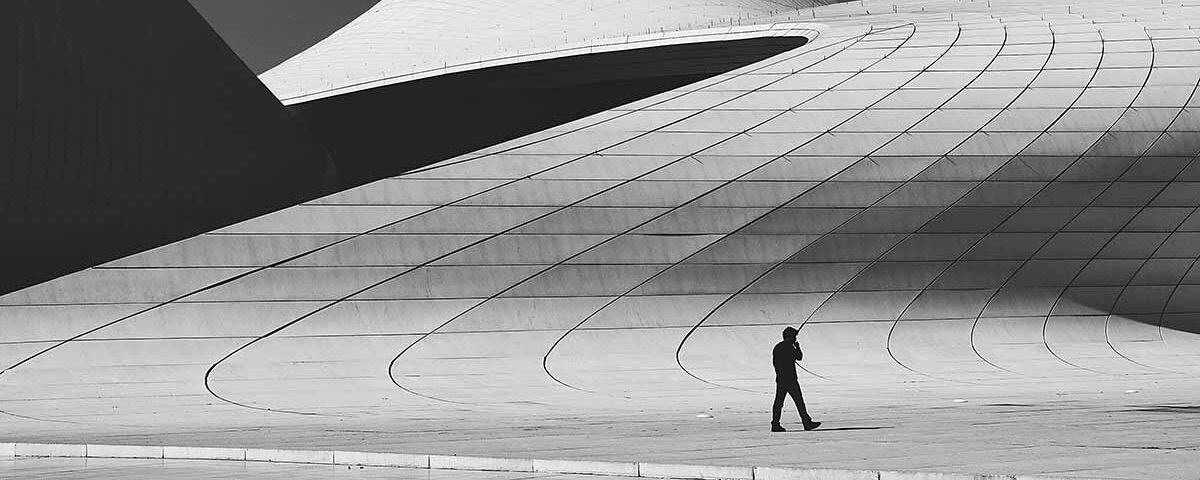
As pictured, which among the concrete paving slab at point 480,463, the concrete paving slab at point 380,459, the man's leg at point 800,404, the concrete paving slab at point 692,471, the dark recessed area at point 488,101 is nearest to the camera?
the concrete paving slab at point 692,471

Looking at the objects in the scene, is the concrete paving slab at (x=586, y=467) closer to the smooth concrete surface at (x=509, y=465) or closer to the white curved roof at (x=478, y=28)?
the smooth concrete surface at (x=509, y=465)

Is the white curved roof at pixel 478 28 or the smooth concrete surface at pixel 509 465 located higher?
the white curved roof at pixel 478 28

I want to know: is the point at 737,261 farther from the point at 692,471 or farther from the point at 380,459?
the point at 692,471

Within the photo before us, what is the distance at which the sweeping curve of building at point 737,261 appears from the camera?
17.9 m

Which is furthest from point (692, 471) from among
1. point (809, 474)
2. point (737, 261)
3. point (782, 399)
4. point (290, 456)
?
point (737, 261)

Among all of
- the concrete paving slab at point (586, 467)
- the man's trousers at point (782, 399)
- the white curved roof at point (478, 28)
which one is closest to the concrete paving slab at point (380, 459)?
the concrete paving slab at point (586, 467)

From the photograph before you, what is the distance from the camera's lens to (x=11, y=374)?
1684 cm

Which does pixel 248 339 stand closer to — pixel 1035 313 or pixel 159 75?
pixel 159 75

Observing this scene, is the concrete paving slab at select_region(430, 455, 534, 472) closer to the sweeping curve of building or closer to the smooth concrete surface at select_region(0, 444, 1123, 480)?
the smooth concrete surface at select_region(0, 444, 1123, 480)

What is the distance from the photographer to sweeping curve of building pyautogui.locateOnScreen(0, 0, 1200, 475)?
1786cm

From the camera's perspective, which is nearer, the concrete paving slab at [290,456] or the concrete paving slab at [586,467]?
the concrete paving slab at [586,467]

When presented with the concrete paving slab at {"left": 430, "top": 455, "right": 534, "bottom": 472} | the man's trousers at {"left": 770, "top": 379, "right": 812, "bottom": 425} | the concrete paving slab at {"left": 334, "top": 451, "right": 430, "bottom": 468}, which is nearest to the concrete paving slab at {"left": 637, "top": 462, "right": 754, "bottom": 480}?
the concrete paving slab at {"left": 430, "top": 455, "right": 534, "bottom": 472}

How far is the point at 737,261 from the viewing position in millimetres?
20266

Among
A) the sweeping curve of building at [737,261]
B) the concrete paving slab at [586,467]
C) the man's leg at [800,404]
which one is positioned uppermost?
the sweeping curve of building at [737,261]
